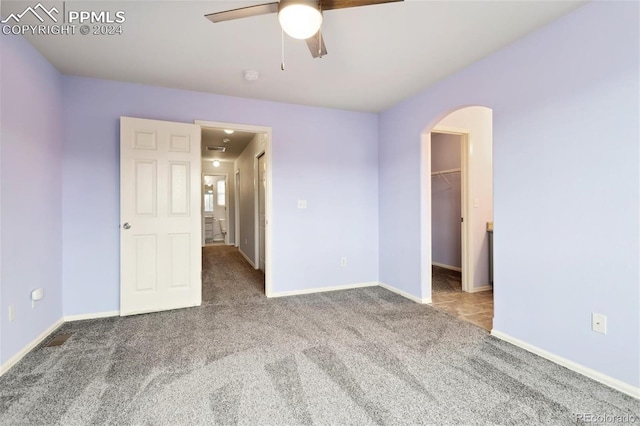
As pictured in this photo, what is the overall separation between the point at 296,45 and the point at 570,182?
222 cm

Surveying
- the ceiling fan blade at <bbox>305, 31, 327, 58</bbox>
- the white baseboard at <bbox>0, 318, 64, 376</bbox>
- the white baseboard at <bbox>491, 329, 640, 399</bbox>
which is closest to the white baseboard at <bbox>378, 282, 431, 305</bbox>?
the white baseboard at <bbox>491, 329, 640, 399</bbox>

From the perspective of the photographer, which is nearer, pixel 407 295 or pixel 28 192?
pixel 28 192

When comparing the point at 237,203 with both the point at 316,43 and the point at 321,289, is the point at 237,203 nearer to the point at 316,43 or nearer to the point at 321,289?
the point at 321,289

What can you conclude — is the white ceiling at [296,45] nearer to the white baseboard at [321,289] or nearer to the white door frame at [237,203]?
the white baseboard at [321,289]

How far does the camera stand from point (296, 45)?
240 cm

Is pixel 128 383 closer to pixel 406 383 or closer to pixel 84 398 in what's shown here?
pixel 84 398

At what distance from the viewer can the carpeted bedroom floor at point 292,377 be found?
1.57 metres

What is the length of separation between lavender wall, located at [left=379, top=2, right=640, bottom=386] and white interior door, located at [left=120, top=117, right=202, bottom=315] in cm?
294

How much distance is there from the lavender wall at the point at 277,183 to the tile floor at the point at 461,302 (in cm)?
93

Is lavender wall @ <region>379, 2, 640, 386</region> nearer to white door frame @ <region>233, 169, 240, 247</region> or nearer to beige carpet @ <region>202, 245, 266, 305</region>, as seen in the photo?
beige carpet @ <region>202, 245, 266, 305</region>

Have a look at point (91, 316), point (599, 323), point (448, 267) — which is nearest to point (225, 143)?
point (91, 316)

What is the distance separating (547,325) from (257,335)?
223cm

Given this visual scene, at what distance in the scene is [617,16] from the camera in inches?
70.0

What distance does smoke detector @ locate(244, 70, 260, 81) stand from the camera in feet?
9.35
